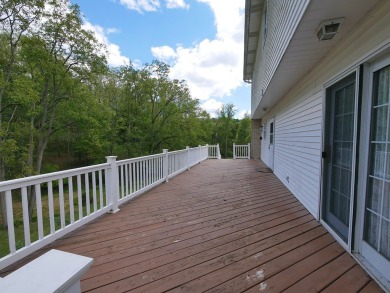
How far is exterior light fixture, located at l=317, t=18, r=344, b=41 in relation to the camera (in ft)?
6.68

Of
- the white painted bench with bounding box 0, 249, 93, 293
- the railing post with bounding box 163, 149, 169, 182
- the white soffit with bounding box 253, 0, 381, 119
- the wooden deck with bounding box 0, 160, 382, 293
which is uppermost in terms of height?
the white soffit with bounding box 253, 0, 381, 119

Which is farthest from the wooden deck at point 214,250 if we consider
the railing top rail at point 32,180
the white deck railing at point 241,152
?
the white deck railing at point 241,152

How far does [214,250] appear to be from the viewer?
91.4 inches

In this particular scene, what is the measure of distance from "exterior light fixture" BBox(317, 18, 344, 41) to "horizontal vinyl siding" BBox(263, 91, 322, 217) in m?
1.19

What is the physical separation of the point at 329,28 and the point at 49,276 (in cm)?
282


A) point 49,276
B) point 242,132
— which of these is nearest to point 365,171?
point 49,276

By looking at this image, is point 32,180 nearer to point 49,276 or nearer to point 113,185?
point 113,185

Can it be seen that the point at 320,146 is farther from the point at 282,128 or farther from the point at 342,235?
the point at 282,128

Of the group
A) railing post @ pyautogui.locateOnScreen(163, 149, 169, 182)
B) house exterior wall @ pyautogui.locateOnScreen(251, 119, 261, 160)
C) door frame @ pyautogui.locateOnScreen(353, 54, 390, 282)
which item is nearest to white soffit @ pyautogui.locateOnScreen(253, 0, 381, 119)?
door frame @ pyautogui.locateOnScreen(353, 54, 390, 282)

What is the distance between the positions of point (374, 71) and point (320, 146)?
138cm

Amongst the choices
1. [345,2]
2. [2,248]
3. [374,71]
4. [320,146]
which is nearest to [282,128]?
[320,146]

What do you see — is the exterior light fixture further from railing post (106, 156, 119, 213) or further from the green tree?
the green tree

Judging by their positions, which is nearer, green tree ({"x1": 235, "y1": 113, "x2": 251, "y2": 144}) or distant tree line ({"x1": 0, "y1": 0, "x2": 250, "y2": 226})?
distant tree line ({"x1": 0, "y1": 0, "x2": 250, "y2": 226})

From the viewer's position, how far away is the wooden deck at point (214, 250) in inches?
70.6
